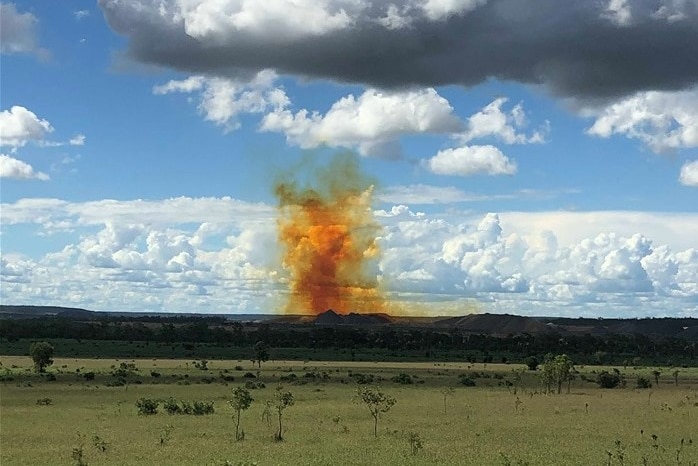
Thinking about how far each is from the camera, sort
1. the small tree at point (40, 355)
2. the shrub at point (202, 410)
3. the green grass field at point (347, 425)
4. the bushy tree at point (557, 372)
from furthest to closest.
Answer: the small tree at point (40, 355), the bushy tree at point (557, 372), the shrub at point (202, 410), the green grass field at point (347, 425)

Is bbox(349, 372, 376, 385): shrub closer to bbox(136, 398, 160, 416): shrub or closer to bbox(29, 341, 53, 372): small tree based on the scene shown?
bbox(136, 398, 160, 416): shrub

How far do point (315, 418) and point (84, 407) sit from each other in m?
22.3

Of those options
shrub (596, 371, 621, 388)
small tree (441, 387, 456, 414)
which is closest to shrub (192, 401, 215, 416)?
small tree (441, 387, 456, 414)

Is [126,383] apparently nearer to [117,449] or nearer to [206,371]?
[206,371]

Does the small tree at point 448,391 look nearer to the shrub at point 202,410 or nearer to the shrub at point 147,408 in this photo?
the shrub at point 202,410

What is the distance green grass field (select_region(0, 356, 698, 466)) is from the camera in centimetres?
4853

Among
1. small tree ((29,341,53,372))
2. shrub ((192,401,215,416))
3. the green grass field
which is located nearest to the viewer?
the green grass field

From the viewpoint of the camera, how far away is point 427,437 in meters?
56.5

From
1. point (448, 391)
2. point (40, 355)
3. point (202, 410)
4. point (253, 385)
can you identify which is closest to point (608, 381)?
point (448, 391)

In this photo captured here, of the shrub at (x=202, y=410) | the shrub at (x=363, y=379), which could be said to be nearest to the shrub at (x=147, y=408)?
the shrub at (x=202, y=410)

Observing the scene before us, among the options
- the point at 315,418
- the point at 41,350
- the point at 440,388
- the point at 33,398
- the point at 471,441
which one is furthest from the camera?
the point at 41,350

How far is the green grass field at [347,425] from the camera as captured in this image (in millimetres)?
48531

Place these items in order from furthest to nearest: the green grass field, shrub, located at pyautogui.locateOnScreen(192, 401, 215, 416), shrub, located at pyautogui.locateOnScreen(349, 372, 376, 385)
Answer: shrub, located at pyautogui.locateOnScreen(349, 372, 376, 385) → shrub, located at pyautogui.locateOnScreen(192, 401, 215, 416) → the green grass field

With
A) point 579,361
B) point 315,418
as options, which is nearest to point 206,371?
point 315,418
